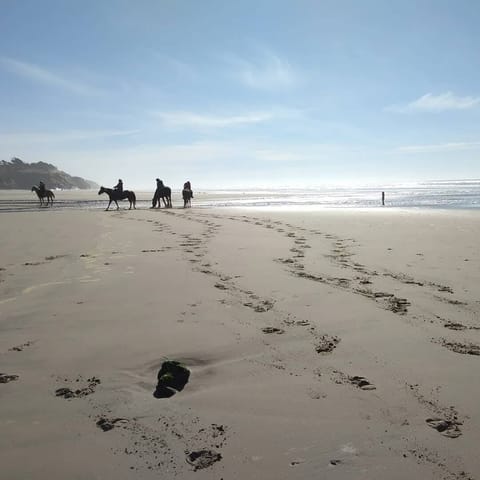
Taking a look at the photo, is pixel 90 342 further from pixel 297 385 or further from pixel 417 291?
pixel 417 291

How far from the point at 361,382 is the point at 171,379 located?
1339 mm

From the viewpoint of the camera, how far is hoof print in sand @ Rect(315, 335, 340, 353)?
3.65m

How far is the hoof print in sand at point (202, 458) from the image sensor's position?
2.21m

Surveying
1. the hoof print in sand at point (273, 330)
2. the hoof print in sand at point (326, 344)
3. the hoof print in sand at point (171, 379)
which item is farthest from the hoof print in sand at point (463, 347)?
the hoof print in sand at point (171, 379)

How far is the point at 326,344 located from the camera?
3.78 metres

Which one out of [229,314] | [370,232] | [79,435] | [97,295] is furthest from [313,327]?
[370,232]

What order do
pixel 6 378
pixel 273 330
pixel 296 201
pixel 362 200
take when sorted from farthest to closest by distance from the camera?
pixel 296 201, pixel 362 200, pixel 273 330, pixel 6 378

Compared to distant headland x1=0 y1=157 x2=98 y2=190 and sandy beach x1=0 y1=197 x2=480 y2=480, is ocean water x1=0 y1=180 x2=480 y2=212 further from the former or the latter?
distant headland x1=0 y1=157 x2=98 y2=190

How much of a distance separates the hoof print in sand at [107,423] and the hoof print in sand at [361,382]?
1.57m

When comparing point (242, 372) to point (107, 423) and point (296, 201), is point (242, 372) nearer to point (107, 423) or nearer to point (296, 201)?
point (107, 423)

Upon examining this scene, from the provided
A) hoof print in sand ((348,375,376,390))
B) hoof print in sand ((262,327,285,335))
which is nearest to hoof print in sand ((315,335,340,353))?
Answer: hoof print in sand ((262,327,285,335))

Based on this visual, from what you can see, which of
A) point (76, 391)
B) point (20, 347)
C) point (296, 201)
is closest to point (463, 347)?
point (76, 391)

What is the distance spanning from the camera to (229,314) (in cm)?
460

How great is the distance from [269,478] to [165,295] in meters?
3.46
